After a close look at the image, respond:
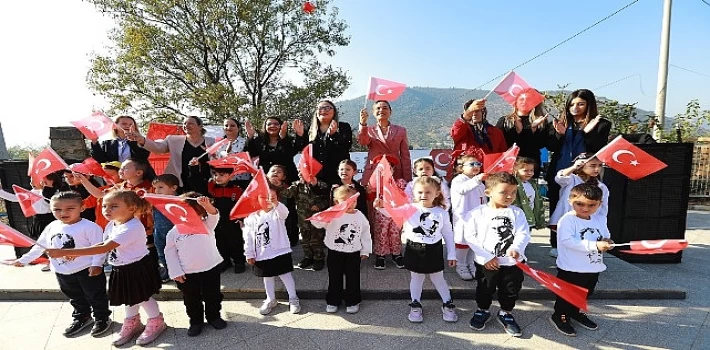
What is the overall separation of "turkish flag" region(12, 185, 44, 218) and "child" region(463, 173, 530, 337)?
4479 millimetres

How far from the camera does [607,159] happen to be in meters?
3.13

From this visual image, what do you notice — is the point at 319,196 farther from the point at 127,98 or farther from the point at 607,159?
the point at 127,98

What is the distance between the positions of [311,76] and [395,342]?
11.8 meters

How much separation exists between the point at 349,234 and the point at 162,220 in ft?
6.68

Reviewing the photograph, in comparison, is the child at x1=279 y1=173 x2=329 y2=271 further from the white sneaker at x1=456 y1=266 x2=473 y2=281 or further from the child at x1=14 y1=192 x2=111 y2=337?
the child at x1=14 y1=192 x2=111 y2=337

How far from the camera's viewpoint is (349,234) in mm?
3234

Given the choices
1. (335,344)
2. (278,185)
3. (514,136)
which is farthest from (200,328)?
(514,136)

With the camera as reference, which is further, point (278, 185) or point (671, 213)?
point (671, 213)

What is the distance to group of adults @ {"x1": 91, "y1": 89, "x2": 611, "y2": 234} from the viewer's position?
3834 millimetres

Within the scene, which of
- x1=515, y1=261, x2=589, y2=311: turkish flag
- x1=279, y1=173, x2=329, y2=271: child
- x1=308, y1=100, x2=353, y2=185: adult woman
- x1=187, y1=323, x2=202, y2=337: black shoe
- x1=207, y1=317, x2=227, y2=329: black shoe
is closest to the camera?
x1=515, y1=261, x2=589, y2=311: turkish flag

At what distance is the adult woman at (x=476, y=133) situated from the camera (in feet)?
12.6

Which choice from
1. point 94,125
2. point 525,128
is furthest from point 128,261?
point 525,128

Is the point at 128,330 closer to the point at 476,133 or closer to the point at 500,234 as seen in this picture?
the point at 500,234

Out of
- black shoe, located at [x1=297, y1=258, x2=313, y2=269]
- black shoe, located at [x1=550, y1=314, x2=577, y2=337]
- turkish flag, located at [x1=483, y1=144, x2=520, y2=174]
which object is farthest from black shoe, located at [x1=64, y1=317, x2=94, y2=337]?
black shoe, located at [x1=550, y1=314, x2=577, y2=337]
